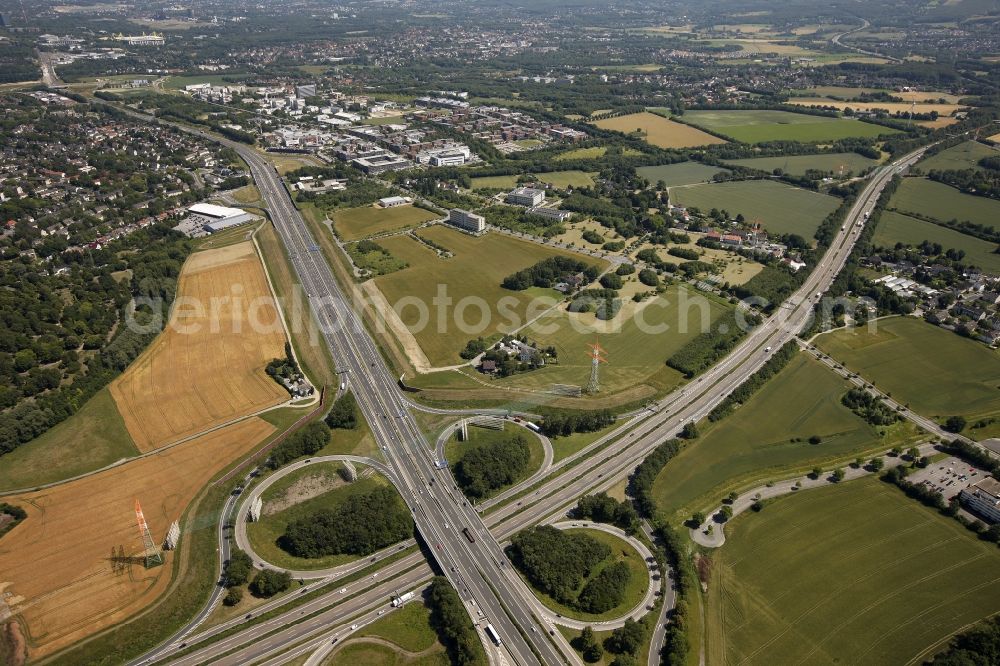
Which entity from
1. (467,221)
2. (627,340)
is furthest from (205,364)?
(467,221)

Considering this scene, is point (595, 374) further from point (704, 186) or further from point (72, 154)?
point (72, 154)

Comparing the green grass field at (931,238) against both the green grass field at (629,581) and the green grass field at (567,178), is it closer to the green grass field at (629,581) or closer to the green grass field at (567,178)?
the green grass field at (567,178)

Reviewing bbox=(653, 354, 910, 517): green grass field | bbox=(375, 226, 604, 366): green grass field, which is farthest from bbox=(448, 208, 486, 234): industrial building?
bbox=(653, 354, 910, 517): green grass field

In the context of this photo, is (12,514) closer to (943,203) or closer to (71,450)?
(71,450)

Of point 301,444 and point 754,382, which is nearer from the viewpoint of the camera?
point 301,444

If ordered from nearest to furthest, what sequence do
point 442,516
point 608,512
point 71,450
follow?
point 608,512 → point 442,516 → point 71,450

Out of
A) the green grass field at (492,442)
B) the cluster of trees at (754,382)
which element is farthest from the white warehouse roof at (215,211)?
the cluster of trees at (754,382)
